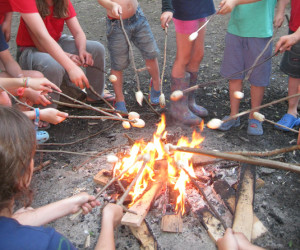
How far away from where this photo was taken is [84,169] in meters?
2.67

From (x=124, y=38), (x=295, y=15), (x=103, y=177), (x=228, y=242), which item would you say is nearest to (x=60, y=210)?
(x=103, y=177)

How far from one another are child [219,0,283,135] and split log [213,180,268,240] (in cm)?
99

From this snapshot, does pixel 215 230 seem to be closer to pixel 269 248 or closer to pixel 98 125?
pixel 269 248

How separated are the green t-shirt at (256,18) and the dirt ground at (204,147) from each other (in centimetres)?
101

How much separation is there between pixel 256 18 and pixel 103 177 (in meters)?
2.01

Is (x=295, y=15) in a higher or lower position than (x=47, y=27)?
lower

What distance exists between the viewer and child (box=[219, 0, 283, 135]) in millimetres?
2758

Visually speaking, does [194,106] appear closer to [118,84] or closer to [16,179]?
[118,84]

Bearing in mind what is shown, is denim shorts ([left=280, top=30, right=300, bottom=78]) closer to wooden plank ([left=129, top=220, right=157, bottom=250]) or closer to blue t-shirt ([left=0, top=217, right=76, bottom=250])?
wooden plank ([left=129, top=220, right=157, bottom=250])

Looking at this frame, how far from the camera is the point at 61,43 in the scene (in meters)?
3.50

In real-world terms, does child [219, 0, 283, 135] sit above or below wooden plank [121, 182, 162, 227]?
above

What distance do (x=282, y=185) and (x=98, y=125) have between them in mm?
2001

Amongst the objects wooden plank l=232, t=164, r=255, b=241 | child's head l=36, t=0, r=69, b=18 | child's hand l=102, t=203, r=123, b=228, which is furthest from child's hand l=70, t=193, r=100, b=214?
child's head l=36, t=0, r=69, b=18

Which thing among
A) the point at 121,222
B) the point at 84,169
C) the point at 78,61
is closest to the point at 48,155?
the point at 84,169
